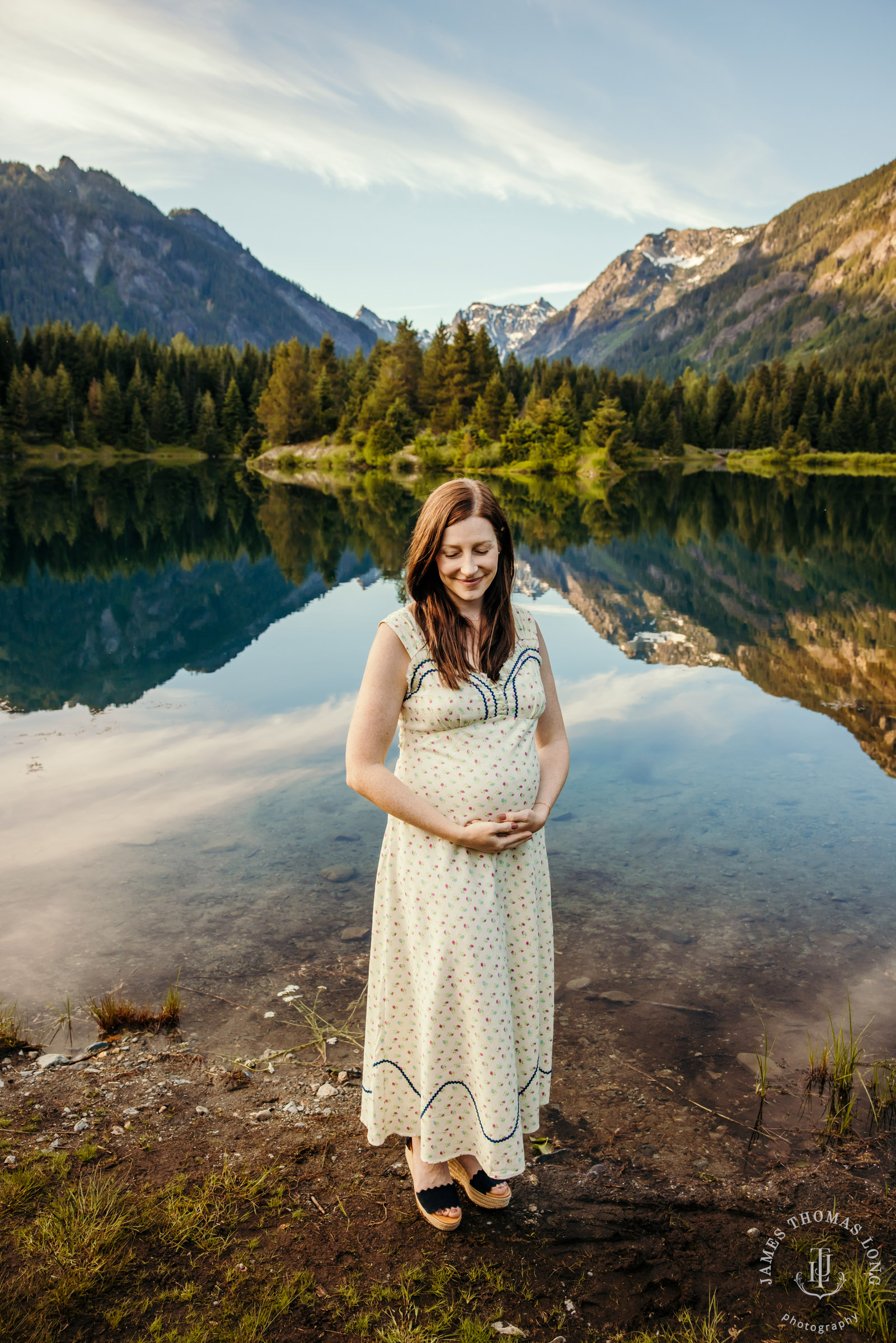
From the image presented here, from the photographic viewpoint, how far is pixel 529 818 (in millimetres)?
3262

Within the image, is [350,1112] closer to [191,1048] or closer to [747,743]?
Answer: [191,1048]

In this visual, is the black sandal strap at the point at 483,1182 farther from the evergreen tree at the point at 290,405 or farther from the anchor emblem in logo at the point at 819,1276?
the evergreen tree at the point at 290,405

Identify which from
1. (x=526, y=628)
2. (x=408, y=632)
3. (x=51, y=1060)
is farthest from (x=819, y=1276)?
(x=51, y=1060)

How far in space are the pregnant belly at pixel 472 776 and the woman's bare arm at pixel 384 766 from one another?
3.5 inches

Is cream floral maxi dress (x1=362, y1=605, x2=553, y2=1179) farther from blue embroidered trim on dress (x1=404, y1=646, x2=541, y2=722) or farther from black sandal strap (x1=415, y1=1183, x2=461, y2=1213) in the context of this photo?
black sandal strap (x1=415, y1=1183, x2=461, y2=1213)

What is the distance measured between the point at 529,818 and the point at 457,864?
1.11 ft

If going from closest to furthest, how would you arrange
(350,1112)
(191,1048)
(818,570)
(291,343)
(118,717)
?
(350,1112) < (191,1048) < (118,717) < (818,570) < (291,343)

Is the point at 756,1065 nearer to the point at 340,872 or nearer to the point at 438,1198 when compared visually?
the point at 438,1198

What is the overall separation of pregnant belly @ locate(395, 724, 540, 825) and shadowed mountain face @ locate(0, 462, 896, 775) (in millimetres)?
8247

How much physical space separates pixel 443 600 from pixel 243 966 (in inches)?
143

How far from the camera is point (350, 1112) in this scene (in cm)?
431

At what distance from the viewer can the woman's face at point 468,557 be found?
11.0ft

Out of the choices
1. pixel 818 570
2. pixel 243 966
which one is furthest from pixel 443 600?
pixel 818 570

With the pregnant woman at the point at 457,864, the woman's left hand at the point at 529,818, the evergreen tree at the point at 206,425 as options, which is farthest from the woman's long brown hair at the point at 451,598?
the evergreen tree at the point at 206,425
